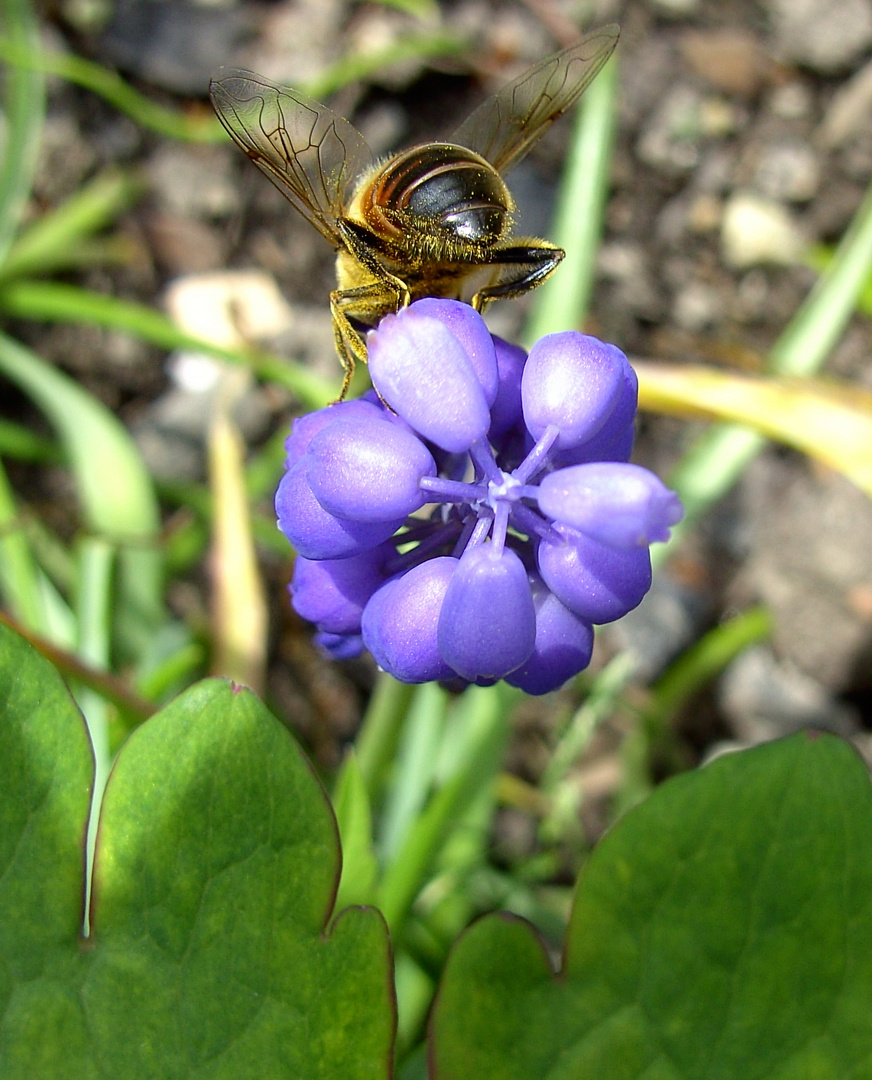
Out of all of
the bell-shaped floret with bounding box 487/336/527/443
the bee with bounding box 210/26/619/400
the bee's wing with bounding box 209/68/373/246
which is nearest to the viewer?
the bell-shaped floret with bounding box 487/336/527/443

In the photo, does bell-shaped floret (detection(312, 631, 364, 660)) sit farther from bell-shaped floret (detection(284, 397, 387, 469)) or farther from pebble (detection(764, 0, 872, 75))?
pebble (detection(764, 0, 872, 75))

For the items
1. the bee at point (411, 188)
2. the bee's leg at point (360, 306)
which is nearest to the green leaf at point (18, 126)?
the bee at point (411, 188)

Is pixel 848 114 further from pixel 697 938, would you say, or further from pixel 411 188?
pixel 697 938

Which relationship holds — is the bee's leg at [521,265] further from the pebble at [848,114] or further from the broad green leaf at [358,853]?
the pebble at [848,114]

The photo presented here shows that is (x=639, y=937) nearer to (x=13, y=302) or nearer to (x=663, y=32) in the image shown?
(x=13, y=302)

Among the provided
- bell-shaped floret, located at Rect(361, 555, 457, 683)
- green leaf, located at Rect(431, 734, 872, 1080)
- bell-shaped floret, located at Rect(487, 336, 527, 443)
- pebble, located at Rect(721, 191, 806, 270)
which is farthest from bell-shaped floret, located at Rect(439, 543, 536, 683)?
pebble, located at Rect(721, 191, 806, 270)

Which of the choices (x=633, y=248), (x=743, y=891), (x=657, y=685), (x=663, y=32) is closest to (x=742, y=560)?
(x=657, y=685)
